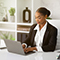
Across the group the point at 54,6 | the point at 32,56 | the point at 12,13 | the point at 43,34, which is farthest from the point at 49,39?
the point at 12,13

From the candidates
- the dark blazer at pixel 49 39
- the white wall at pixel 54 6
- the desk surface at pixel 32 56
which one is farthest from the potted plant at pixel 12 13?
the desk surface at pixel 32 56

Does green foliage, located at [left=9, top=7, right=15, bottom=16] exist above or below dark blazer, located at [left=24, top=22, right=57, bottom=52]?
above

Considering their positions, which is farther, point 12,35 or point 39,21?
point 12,35

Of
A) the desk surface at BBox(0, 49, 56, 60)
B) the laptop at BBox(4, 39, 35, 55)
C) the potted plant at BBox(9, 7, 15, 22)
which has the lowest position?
the desk surface at BBox(0, 49, 56, 60)

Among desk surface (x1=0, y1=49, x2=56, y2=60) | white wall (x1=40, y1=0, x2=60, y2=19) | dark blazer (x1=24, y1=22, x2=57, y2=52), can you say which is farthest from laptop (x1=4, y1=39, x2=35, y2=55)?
white wall (x1=40, y1=0, x2=60, y2=19)

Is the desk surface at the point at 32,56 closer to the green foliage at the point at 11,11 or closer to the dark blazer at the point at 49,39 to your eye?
the dark blazer at the point at 49,39

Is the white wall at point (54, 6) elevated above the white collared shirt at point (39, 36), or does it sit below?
above

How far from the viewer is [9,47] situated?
2.37 metres

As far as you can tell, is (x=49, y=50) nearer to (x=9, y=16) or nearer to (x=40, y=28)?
(x=40, y=28)

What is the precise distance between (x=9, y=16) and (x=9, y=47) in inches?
83.2

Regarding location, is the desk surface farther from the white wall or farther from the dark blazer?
the white wall

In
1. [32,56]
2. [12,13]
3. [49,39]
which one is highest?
[12,13]

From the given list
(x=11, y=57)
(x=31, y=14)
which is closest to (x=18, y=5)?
(x=31, y=14)

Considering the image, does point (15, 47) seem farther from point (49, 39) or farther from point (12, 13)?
point (12, 13)
